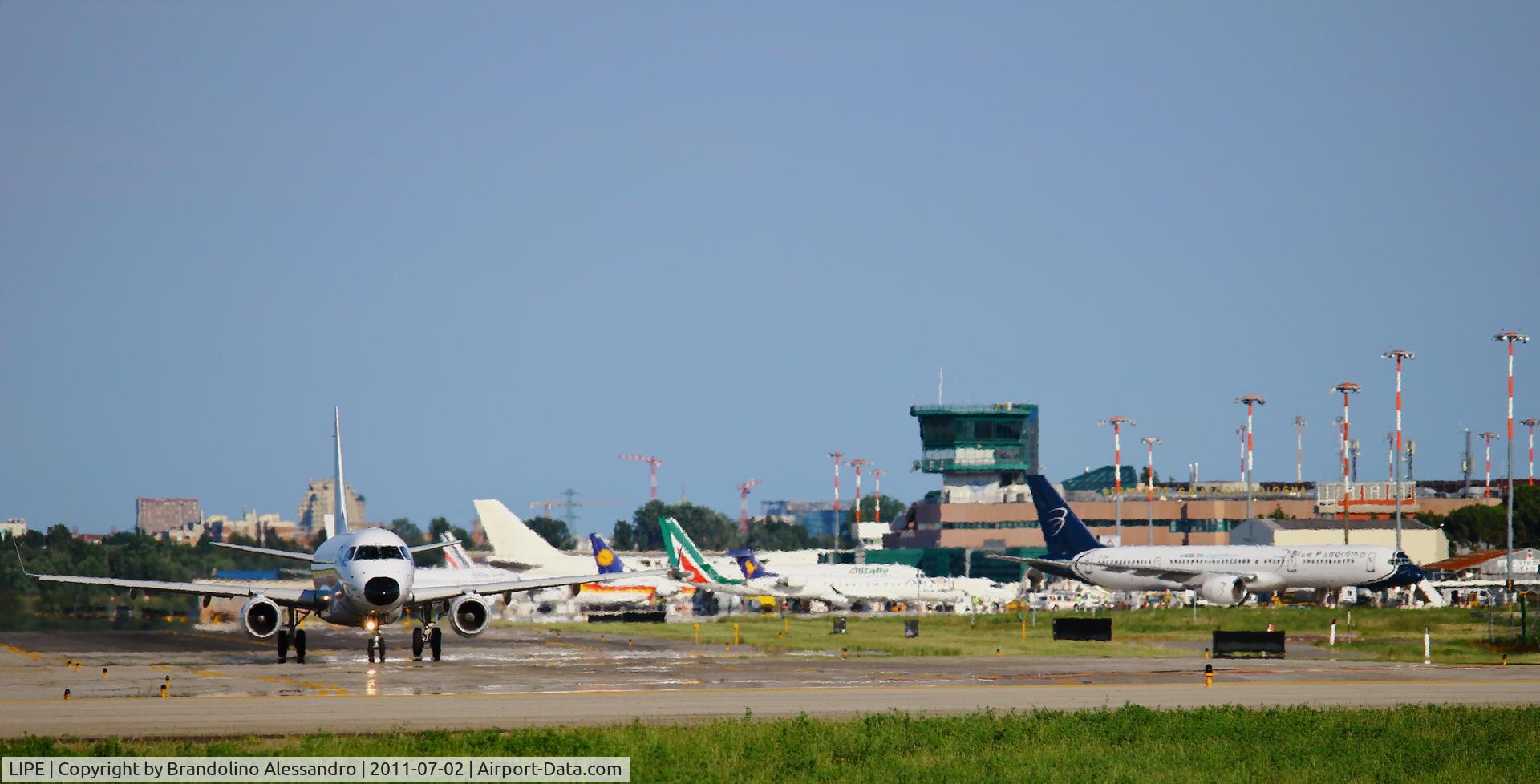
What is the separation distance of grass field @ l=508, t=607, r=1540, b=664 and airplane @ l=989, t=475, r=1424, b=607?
15.5 feet

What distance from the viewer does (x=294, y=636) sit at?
49188 millimetres

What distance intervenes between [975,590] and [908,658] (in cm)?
6376

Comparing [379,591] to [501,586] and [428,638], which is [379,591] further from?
[501,586]

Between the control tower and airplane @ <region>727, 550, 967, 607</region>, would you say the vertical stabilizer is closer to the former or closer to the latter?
airplane @ <region>727, 550, 967, 607</region>

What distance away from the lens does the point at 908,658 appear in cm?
5238

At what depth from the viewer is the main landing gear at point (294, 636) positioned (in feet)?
156

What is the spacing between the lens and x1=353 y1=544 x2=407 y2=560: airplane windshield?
44.2 meters

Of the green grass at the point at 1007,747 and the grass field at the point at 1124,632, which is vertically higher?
the green grass at the point at 1007,747

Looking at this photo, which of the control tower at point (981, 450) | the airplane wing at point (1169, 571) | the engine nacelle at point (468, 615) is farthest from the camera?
the control tower at point (981, 450)

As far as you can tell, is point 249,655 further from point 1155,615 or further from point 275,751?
point 1155,615

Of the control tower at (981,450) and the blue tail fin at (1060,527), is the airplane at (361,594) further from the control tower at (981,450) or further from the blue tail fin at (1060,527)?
the control tower at (981,450)

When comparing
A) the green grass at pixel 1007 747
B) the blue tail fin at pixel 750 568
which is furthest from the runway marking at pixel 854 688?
the blue tail fin at pixel 750 568

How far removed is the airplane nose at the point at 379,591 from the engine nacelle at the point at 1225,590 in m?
59.7

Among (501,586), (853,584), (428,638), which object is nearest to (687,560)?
(853,584)
